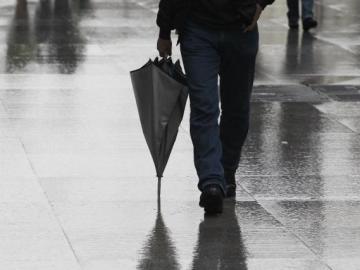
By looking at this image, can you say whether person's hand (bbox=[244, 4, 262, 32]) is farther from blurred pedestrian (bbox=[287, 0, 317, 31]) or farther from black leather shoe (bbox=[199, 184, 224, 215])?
blurred pedestrian (bbox=[287, 0, 317, 31])

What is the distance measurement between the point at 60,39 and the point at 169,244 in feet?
30.1

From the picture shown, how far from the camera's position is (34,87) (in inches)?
492

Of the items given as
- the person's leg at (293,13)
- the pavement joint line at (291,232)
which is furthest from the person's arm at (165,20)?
the person's leg at (293,13)

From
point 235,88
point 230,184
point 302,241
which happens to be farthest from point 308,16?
point 302,241

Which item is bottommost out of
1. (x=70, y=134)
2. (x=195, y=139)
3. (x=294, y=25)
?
(x=294, y=25)

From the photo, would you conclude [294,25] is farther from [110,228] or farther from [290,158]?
[110,228]

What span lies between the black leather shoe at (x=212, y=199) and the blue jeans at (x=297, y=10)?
9785 millimetres

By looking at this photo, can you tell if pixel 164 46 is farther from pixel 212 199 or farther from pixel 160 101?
pixel 212 199

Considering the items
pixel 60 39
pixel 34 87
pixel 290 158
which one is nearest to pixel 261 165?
pixel 290 158

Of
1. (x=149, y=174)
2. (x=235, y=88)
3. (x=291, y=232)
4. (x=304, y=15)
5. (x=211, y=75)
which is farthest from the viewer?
(x=304, y=15)

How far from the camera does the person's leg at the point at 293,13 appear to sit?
1773cm

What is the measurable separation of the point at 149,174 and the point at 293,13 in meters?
9.11

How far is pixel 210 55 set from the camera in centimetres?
802

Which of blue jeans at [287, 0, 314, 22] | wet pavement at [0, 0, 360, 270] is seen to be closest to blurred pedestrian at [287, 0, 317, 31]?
blue jeans at [287, 0, 314, 22]
